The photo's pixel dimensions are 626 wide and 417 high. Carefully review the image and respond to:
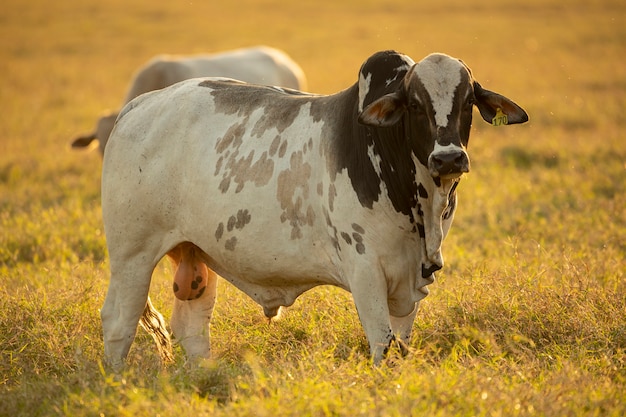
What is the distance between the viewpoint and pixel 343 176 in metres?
4.42

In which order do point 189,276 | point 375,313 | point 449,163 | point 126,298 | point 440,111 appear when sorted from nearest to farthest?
point 449,163, point 440,111, point 375,313, point 126,298, point 189,276

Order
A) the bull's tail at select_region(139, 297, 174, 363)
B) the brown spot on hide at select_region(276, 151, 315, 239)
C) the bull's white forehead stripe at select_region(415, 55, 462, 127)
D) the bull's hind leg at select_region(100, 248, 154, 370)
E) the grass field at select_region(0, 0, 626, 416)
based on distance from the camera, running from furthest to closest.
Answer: the bull's tail at select_region(139, 297, 174, 363), the bull's hind leg at select_region(100, 248, 154, 370), the brown spot on hide at select_region(276, 151, 315, 239), the bull's white forehead stripe at select_region(415, 55, 462, 127), the grass field at select_region(0, 0, 626, 416)

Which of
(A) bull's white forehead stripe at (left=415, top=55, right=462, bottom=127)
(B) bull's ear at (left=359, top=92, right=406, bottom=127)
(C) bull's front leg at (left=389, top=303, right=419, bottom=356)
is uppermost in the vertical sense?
(A) bull's white forehead stripe at (left=415, top=55, right=462, bottom=127)

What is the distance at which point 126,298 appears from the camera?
5094mm

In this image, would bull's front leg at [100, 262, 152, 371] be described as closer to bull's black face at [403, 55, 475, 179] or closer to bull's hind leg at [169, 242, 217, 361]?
bull's hind leg at [169, 242, 217, 361]

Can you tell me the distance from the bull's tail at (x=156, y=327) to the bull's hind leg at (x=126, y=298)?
162 mm

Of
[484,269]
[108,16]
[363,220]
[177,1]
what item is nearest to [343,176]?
[363,220]

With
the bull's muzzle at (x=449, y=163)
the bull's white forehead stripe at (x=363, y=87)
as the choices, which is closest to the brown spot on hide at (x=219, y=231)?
the bull's white forehead stripe at (x=363, y=87)

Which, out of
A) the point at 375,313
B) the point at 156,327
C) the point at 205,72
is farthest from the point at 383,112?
the point at 205,72

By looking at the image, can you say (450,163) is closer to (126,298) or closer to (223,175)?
(223,175)

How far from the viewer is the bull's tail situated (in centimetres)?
526

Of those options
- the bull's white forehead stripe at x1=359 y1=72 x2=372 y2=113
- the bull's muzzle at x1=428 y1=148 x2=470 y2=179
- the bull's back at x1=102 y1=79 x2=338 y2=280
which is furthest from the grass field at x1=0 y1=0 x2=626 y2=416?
the bull's white forehead stripe at x1=359 y1=72 x2=372 y2=113

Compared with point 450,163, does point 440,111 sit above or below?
above

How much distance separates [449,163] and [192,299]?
2008 millimetres
